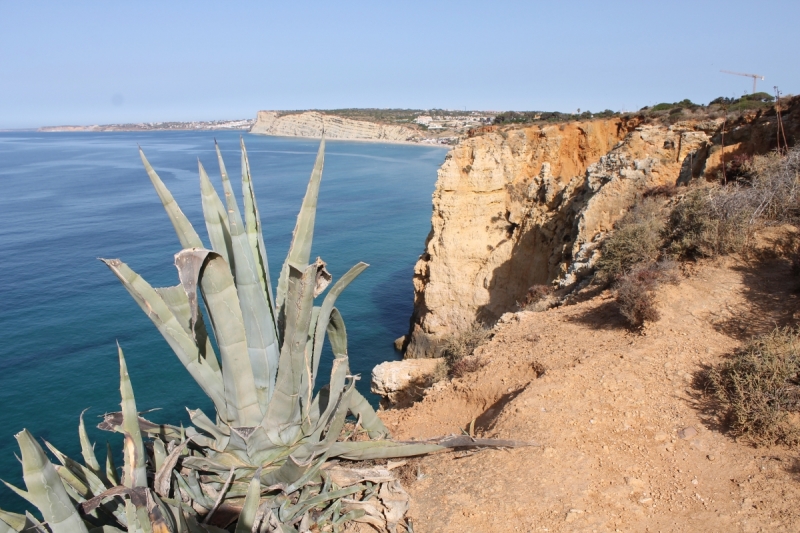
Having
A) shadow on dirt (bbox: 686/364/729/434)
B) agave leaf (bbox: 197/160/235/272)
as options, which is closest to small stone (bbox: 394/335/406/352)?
shadow on dirt (bbox: 686/364/729/434)

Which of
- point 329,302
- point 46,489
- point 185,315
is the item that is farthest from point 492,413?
point 46,489

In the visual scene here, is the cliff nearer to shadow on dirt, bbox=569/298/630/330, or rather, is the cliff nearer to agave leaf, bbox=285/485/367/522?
shadow on dirt, bbox=569/298/630/330

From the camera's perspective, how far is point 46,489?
218 centimetres

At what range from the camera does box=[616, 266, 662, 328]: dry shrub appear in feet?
21.0

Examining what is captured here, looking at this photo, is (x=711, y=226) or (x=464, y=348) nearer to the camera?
(x=711, y=226)

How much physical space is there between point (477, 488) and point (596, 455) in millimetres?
1125

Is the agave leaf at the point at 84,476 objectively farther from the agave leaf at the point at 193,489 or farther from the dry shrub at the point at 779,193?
the dry shrub at the point at 779,193

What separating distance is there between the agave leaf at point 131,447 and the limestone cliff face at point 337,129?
340ft

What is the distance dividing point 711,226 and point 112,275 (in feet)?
90.9

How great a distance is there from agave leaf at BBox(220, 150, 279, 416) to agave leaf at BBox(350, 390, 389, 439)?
0.80 metres

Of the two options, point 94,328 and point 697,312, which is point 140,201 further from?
point 697,312

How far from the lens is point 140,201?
43.5m

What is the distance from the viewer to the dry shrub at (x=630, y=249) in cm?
815

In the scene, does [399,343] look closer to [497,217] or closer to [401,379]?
[497,217]
